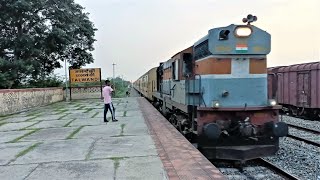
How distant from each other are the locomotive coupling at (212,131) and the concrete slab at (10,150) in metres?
4.09

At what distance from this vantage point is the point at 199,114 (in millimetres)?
8352

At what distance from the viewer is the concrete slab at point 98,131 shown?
35.1 ft

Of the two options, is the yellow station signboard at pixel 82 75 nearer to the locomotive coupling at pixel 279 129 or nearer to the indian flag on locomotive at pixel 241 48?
the indian flag on locomotive at pixel 241 48

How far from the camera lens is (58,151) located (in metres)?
8.39

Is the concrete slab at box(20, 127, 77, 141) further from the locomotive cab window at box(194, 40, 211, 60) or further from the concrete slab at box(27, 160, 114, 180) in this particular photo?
the locomotive cab window at box(194, 40, 211, 60)

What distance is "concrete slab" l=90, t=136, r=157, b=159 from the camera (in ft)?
25.3

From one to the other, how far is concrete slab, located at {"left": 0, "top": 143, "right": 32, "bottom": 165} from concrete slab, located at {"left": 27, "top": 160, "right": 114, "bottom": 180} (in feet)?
3.82

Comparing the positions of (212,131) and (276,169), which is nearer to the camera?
(276,169)

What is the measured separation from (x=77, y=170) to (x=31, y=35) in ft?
76.4

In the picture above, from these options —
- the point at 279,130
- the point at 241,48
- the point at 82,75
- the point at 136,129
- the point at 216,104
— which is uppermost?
the point at 82,75

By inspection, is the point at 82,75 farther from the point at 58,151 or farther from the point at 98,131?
the point at 58,151

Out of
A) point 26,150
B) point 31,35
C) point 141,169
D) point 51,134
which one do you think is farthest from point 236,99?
point 31,35

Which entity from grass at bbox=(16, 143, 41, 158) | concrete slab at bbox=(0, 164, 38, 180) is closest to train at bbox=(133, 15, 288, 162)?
concrete slab at bbox=(0, 164, 38, 180)

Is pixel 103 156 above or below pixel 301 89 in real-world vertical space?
below
